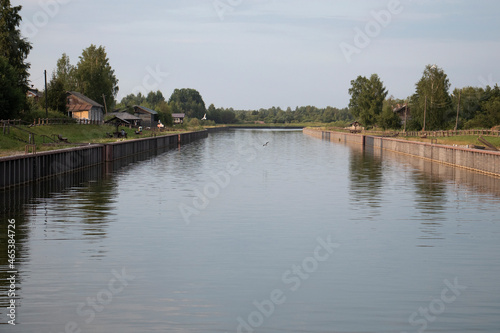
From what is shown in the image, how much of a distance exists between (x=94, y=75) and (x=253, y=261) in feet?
476

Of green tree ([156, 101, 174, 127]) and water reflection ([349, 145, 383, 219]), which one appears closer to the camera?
water reflection ([349, 145, 383, 219])

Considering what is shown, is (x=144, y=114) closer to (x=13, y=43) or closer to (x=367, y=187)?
(x=13, y=43)

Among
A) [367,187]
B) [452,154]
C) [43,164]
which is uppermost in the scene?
[452,154]

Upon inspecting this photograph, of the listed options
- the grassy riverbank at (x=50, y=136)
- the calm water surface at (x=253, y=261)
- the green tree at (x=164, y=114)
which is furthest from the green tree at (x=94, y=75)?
the calm water surface at (x=253, y=261)

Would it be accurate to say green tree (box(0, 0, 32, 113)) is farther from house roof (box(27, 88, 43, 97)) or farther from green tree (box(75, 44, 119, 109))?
green tree (box(75, 44, 119, 109))

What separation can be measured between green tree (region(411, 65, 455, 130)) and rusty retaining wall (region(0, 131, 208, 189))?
253ft

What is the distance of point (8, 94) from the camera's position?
7500 cm

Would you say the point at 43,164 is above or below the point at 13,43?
below

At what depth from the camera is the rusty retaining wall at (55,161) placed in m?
36.8

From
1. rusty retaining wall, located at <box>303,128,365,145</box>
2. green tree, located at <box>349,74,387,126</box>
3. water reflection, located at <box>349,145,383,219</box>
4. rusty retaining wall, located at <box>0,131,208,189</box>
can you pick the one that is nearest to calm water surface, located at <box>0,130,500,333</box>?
water reflection, located at <box>349,145,383,219</box>

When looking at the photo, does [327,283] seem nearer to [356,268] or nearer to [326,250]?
[356,268]

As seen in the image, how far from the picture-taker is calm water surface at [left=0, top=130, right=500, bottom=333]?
42.7ft

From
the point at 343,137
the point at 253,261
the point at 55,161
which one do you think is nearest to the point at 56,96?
the point at 343,137

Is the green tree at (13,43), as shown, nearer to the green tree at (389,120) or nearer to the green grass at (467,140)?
the green grass at (467,140)
